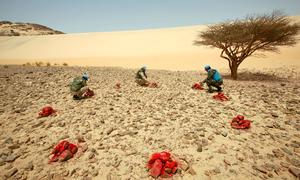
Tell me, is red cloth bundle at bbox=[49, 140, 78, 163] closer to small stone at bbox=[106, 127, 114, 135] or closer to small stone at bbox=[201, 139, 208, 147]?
small stone at bbox=[106, 127, 114, 135]

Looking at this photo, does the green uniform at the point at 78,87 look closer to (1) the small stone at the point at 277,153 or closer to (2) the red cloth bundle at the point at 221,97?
(2) the red cloth bundle at the point at 221,97

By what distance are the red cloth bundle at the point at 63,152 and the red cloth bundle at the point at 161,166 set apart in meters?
1.81

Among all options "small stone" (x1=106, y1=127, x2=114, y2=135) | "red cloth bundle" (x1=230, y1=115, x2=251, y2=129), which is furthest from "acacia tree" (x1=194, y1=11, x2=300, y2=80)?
"small stone" (x1=106, y1=127, x2=114, y2=135)

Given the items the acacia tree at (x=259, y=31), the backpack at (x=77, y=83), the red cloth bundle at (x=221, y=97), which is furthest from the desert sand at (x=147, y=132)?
the acacia tree at (x=259, y=31)

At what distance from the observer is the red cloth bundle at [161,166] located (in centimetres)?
388

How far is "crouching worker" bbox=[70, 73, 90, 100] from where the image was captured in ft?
24.3

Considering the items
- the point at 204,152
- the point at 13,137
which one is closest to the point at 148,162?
the point at 204,152

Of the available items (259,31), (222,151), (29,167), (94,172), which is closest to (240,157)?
(222,151)

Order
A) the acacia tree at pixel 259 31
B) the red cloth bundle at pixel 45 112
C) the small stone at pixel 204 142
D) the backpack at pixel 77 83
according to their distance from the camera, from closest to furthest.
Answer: the small stone at pixel 204 142, the red cloth bundle at pixel 45 112, the backpack at pixel 77 83, the acacia tree at pixel 259 31

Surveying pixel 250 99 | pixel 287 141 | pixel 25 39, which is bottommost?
pixel 287 141

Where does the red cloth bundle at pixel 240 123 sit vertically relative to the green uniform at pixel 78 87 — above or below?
below

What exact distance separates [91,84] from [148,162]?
6.62 m

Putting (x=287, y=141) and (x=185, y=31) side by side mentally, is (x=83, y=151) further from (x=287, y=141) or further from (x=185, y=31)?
(x=185, y=31)

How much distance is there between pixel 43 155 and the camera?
4680mm
